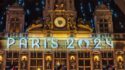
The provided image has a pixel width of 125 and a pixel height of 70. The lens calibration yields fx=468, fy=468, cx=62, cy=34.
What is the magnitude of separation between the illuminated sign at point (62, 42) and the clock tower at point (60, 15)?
1.92 meters

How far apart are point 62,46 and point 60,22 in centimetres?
375

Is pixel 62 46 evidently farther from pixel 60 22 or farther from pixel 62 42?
pixel 60 22

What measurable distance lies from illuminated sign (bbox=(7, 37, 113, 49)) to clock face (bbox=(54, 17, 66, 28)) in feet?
7.16

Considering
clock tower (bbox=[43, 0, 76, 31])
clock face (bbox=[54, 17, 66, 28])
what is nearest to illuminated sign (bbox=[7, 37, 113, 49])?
clock tower (bbox=[43, 0, 76, 31])

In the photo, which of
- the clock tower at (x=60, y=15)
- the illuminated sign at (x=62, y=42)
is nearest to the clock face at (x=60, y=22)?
the clock tower at (x=60, y=15)

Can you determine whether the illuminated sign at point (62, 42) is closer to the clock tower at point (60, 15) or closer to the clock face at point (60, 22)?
the clock tower at point (60, 15)

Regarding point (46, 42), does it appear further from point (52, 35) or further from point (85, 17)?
point (85, 17)

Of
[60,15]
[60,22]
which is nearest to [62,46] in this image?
[60,22]

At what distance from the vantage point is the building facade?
6831cm

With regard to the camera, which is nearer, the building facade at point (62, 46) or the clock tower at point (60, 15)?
the building facade at point (62, 46)

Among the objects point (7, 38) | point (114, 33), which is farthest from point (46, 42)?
point (114, 33)

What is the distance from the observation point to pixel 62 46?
227 feet

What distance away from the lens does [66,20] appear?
232 ft

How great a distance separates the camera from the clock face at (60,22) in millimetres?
70075
